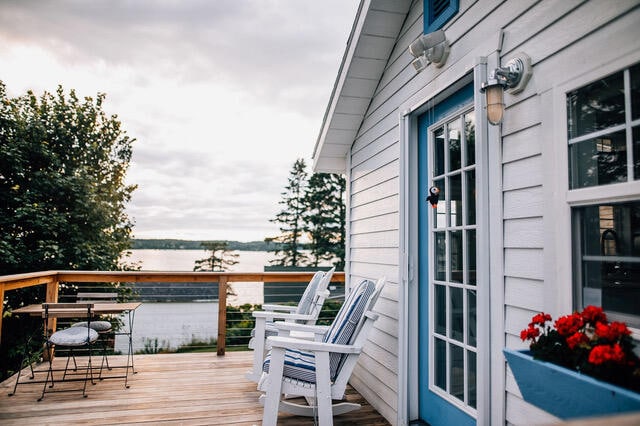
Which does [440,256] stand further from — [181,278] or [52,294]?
[52,294]

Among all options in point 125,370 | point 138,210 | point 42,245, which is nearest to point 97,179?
point 138,210

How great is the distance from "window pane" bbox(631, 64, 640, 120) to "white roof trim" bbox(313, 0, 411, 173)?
2.17m

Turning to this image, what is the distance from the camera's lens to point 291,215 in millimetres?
A: 25734

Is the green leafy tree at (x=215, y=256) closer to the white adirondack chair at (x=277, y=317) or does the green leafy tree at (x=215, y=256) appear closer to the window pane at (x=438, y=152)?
the white adirondack chair at (x=277, y=317)

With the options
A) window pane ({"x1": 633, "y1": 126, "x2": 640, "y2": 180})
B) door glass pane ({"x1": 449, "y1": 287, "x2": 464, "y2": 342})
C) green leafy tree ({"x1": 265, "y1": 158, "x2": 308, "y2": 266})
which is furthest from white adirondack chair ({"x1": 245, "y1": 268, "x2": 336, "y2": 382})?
green leafy tree ({"x1": 265, "y1": 158, "x2": 308, "y2": 266})

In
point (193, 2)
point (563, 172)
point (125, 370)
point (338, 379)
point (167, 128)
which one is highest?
point (193, 2)

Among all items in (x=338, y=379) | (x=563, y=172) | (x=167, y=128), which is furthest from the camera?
(x=167, y=128)

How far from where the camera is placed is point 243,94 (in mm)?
8008

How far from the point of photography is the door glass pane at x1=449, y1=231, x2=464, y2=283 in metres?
2.43

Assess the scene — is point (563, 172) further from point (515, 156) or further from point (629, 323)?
point (629, 323)

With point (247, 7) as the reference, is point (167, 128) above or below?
below

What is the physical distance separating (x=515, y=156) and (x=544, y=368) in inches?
39.9

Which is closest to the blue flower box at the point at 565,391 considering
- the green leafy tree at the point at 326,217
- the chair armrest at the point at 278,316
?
the chair armrest at the point at 278,316

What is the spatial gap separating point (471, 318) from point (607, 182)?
43.3 inches
